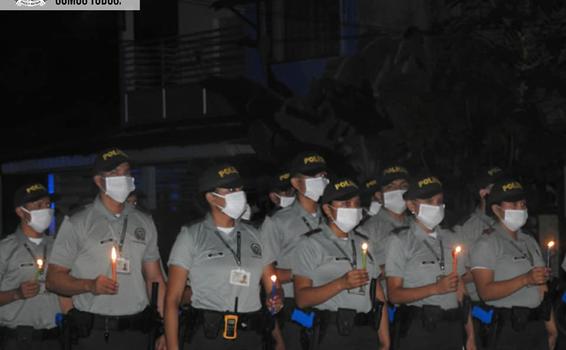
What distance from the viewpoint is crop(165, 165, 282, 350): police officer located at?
7.81 m

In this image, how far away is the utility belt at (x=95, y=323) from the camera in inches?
322

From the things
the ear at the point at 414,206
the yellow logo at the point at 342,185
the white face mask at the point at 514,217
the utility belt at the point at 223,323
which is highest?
the yellow logo at the point at 342,185

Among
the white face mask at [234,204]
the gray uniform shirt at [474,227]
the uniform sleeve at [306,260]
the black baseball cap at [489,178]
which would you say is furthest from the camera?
the black baseball cap at [489,178]

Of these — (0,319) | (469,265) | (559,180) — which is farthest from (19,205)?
(559,180)

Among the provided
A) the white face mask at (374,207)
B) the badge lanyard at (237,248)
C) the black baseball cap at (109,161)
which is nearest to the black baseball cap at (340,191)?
the badge lanyard at (237,248)

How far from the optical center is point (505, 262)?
917cm

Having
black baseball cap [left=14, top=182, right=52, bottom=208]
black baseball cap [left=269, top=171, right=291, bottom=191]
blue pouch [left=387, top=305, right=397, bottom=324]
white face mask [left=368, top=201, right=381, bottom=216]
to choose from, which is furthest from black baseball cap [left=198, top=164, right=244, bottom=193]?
white face mask [left=368, top=201, right=381, bottom=216]

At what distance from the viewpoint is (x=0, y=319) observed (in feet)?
32.3

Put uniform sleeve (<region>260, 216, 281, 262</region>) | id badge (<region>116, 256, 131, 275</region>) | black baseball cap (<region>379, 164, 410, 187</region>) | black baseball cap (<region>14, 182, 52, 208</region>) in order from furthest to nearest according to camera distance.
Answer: black baseball cap (<region>379, 164, 410, 187</region>), uniform sleeve (<region>260, 216, 281, 262</region>), black baseball cap (<region>14, 182, 52, 208</region>), id badge (<region>116, 256, 131, 275</region>)

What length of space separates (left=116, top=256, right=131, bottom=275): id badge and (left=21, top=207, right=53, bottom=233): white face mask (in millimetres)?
1611

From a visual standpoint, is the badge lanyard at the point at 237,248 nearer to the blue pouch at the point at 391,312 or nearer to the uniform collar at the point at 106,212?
the uniform collar at the point at 106,212

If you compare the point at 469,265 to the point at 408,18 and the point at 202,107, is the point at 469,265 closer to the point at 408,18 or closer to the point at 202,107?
the point at 408,18

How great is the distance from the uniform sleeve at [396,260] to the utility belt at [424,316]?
31cm

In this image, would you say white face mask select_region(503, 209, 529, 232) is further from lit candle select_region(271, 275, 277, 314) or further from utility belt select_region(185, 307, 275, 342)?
utility belt select_region(185, 307, 275, 342)
